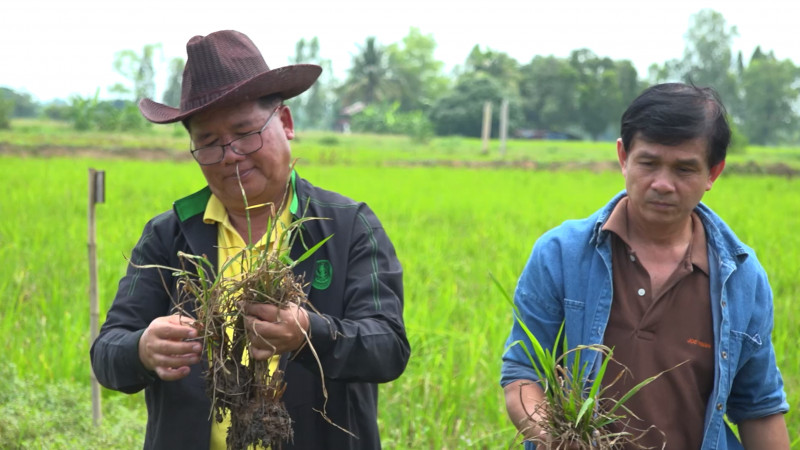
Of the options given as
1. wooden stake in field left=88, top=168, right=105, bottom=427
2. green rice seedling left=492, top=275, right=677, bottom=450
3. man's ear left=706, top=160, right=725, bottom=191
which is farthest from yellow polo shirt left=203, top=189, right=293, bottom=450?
wooden stake in field left=88, top=168, right=105, bottom=427

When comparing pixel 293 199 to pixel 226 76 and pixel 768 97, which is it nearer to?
pixel 226 76

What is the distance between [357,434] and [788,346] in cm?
292

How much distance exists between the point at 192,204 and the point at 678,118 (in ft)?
3.53

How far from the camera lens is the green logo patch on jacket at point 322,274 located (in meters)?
1.78

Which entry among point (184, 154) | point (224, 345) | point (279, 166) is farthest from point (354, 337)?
point (184, 154)

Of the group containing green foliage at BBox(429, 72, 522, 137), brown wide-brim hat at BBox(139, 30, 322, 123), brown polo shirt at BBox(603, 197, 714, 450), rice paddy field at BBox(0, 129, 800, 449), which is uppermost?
green foliage at BBox(429, 72, 522, 137)

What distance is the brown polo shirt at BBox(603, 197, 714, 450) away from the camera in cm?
174

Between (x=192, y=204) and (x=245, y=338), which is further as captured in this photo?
(x=192, y=204)

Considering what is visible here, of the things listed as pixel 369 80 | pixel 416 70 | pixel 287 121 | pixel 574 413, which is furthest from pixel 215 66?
pixel 416 70

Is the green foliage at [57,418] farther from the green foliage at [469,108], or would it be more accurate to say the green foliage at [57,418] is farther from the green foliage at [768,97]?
the green foliage at [768,97]

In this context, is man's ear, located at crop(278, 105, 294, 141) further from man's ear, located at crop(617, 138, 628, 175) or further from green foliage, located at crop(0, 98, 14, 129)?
green foliage, located at crop(0, 98, 14, 129)

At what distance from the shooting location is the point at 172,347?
4.94ft

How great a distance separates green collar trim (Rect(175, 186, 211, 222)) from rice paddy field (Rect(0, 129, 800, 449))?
158 centimetres

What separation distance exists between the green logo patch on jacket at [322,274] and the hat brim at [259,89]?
0.39m
